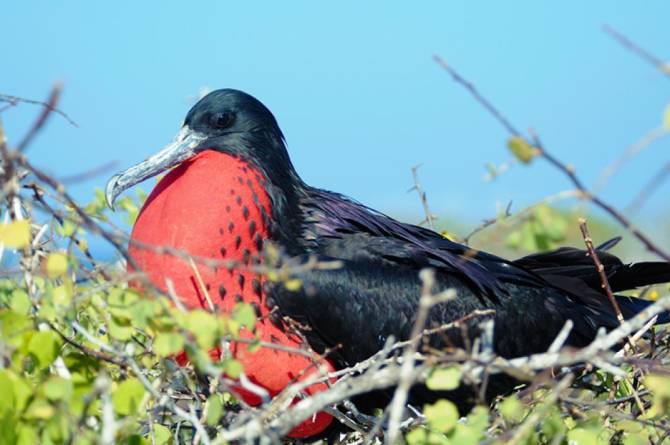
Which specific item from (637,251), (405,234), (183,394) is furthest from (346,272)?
(637,251)

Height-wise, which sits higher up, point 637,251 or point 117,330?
point 117,330

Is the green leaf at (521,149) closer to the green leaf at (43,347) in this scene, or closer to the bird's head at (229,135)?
the green leaf at (43,347)

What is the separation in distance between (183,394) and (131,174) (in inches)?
26.4

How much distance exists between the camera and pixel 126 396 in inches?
69.4

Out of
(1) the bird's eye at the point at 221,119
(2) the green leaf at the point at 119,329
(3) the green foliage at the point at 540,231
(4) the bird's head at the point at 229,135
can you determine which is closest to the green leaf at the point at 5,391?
(2) the green leaf at the point at 119,329

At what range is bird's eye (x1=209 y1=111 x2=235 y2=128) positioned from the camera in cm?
308

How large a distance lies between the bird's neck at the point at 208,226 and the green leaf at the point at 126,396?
0.79 metres

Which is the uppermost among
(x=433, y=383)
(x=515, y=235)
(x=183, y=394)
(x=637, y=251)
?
(x=515, y=235)

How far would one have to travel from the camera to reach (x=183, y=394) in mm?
2809

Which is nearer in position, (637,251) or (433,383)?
(433,383)

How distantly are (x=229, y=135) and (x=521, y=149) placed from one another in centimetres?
160

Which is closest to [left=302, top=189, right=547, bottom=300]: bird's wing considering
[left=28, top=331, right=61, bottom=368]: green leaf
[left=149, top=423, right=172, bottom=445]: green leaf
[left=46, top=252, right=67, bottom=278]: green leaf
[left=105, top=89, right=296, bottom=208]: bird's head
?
[left=105, top=89, right=296, bottom=208]: bird's head

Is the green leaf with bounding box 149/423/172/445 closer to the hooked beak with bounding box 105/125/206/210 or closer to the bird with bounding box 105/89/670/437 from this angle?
the bird with bounding box 105/89/670/437

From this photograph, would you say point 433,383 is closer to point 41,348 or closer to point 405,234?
point 41,348
